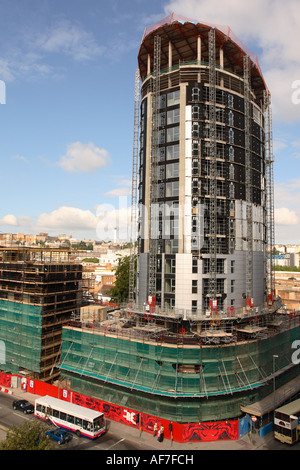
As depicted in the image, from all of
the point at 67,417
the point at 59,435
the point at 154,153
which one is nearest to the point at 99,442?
the point at 59,435

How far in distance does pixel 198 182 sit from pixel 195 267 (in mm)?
12464

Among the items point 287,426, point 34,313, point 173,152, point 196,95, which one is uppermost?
point 196,95

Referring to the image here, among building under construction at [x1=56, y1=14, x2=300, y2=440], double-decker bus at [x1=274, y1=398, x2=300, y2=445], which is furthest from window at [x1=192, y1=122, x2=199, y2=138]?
double-decker bus at [x1=274, y1=398, x2=300, y2=445]

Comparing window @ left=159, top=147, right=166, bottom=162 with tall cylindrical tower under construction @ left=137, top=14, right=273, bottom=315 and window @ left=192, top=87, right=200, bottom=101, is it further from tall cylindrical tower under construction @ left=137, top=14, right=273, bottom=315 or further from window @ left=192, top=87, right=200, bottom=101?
window @ left=192, top=87, right=200, bottom=101

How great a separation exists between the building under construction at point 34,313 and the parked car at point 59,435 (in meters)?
16.4

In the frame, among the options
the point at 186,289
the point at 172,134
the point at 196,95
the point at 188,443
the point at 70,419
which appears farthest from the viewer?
the point at 172,134

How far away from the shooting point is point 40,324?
168 ft

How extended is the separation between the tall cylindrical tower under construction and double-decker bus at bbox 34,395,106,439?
54.0ft

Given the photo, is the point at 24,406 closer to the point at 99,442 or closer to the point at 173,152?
the point at 99,442

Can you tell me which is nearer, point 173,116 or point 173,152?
point 173,152

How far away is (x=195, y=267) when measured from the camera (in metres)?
47.6

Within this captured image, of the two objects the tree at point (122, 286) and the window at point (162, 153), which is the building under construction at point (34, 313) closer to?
the window at point (162, 153)

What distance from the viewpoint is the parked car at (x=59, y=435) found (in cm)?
3489

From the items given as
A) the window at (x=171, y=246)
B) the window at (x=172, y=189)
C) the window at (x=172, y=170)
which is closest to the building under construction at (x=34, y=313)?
the window at (x=171, y=246)
